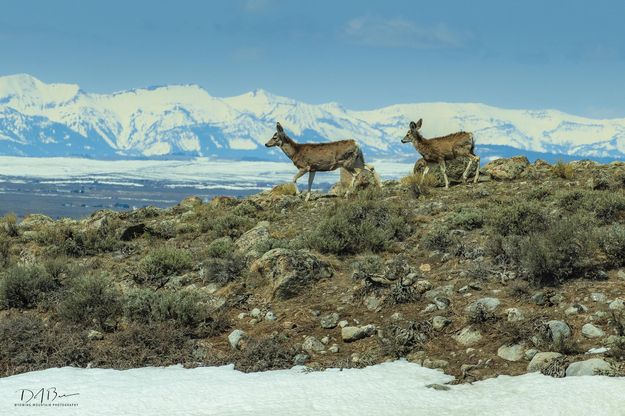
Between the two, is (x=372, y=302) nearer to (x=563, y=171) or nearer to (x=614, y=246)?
(x=614, y=246)

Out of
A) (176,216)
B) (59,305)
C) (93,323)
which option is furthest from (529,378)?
(176,216)

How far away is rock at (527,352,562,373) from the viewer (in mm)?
7688

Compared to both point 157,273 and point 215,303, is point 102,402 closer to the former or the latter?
point 215,303

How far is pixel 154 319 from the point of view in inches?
403

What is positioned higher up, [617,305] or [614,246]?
[614,246]

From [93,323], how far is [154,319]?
1.05m

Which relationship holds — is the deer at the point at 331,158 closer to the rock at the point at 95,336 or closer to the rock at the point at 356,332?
the rock at the point at 95,336

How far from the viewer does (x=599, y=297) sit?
9008 mm

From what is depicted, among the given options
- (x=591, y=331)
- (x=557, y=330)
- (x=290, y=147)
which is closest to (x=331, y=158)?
(x=290, y=147)

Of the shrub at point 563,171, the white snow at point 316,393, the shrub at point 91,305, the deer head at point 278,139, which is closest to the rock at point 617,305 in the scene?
the white snow at point 316,393

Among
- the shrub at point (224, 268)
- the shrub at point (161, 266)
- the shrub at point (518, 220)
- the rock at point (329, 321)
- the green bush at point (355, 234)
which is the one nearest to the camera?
the rock at point (329, 321)

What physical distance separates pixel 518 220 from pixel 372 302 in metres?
4.50

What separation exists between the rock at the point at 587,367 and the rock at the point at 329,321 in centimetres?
347

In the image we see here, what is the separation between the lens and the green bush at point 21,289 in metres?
11.8
